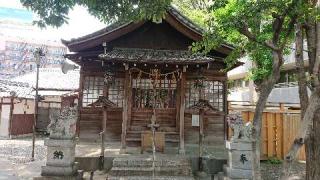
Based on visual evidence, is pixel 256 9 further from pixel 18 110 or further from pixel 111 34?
pixel 18 110

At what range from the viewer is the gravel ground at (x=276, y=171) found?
12492 millimetres

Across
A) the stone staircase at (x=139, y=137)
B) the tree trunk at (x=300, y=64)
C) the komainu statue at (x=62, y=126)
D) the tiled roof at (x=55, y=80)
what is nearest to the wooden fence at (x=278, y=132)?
the stone staircase at (x=139, y=137)

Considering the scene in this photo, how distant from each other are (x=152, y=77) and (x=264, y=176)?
6.77m

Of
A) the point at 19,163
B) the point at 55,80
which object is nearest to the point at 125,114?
the point at 19,163

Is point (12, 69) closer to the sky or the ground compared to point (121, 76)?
closer to the sky

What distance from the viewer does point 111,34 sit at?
16.6 metres

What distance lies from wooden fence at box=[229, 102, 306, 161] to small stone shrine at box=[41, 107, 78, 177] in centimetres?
857

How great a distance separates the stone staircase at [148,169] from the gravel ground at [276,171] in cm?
291

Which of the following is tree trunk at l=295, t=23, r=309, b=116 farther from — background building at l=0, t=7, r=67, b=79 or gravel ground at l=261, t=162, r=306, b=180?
background building at l=0, t=7, r=67, b=79

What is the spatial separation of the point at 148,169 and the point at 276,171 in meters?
5.09

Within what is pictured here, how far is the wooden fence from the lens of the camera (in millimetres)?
15555

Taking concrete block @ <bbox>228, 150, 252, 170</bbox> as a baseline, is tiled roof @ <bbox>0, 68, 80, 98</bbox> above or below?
above

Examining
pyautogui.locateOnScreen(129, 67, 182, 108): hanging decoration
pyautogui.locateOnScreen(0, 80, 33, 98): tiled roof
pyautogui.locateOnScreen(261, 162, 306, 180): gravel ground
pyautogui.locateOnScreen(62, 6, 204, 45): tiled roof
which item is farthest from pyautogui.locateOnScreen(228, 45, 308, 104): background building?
pyautogui.locateOnScreen(0, 80, 33, 98): tiled roof

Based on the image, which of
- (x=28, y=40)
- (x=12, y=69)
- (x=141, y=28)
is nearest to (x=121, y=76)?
(x=141, y=28)
